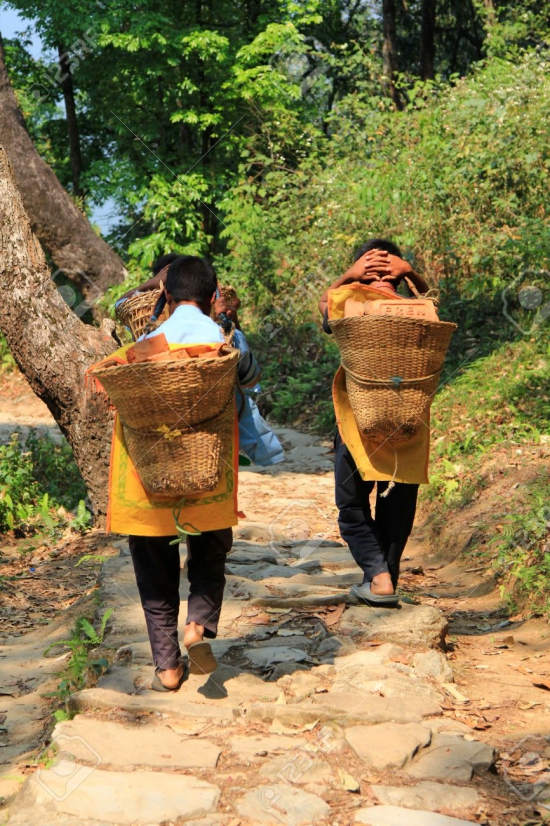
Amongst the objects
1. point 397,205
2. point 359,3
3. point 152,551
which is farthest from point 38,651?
point 359,3

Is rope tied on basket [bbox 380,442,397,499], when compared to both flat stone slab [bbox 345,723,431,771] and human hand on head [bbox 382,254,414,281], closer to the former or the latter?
human hand on head [bbox 382,254,414,281]

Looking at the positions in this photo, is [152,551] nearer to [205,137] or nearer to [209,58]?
[209,58]

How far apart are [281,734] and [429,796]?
0.64m

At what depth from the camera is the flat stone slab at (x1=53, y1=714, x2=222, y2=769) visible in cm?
313

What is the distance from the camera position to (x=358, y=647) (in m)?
4.28

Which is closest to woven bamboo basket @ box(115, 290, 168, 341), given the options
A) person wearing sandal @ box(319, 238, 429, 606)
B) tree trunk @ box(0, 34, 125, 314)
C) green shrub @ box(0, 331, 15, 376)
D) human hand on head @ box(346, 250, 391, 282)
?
person wearing sandal @ box(319, 238, 429, 606)

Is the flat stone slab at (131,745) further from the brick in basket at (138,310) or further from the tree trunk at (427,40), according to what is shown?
the tree trunk at (427,40)

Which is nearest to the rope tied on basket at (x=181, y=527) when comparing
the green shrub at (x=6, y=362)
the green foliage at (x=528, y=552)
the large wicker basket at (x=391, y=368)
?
the large wicker basket at (x=391, y=368)

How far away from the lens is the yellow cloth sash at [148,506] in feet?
11.9

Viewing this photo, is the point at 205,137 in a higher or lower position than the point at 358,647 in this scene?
higher

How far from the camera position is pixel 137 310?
4832 mm

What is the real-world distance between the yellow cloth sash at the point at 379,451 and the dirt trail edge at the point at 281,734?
67 centimetres

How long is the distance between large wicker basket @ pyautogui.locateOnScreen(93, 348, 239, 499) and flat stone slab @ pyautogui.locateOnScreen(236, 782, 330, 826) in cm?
109

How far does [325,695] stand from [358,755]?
496 millimetres
